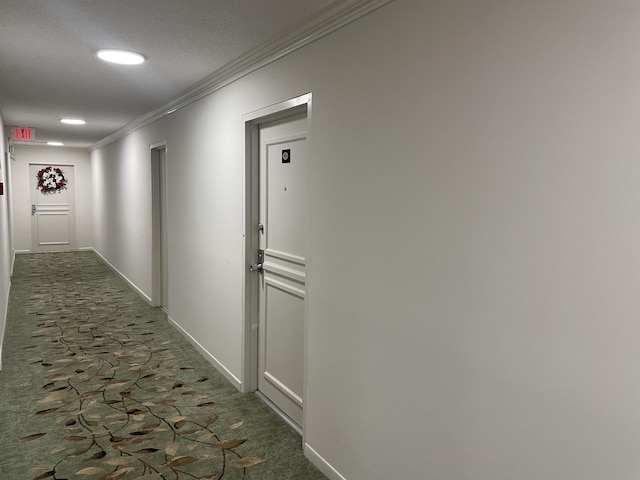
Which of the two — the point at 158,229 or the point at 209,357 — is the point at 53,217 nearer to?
the point at 158,229

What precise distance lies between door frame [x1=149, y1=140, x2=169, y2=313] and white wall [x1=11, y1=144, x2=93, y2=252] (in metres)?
6.80

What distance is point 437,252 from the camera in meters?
1.87

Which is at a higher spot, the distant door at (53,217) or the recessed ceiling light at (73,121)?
the recessed ceiling light at (73,121)

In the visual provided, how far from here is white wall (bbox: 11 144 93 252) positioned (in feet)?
36.2

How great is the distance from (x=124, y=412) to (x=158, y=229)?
325 centimetres

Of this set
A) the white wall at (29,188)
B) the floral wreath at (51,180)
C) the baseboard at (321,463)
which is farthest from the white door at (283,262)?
the floral wreath at (51,180)

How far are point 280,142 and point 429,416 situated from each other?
2.08m

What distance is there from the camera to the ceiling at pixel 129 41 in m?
2.43

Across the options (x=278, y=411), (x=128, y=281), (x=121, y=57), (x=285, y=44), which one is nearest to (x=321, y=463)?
(x=278, y=411)

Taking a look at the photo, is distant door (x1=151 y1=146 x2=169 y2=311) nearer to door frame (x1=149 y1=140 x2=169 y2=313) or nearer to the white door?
door frame (x1=149 y1=140 x2=169 y2=313)

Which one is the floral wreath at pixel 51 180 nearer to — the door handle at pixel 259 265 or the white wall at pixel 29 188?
the white wall at pixel 29 188

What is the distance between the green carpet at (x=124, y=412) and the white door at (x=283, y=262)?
0.27 meters

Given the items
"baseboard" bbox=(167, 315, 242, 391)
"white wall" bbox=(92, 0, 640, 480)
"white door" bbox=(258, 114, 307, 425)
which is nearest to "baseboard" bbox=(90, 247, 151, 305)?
"baseboard" bbox=(167, 315, 242, 391)

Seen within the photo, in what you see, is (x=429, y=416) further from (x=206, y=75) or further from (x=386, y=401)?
(x=206, y=75)
